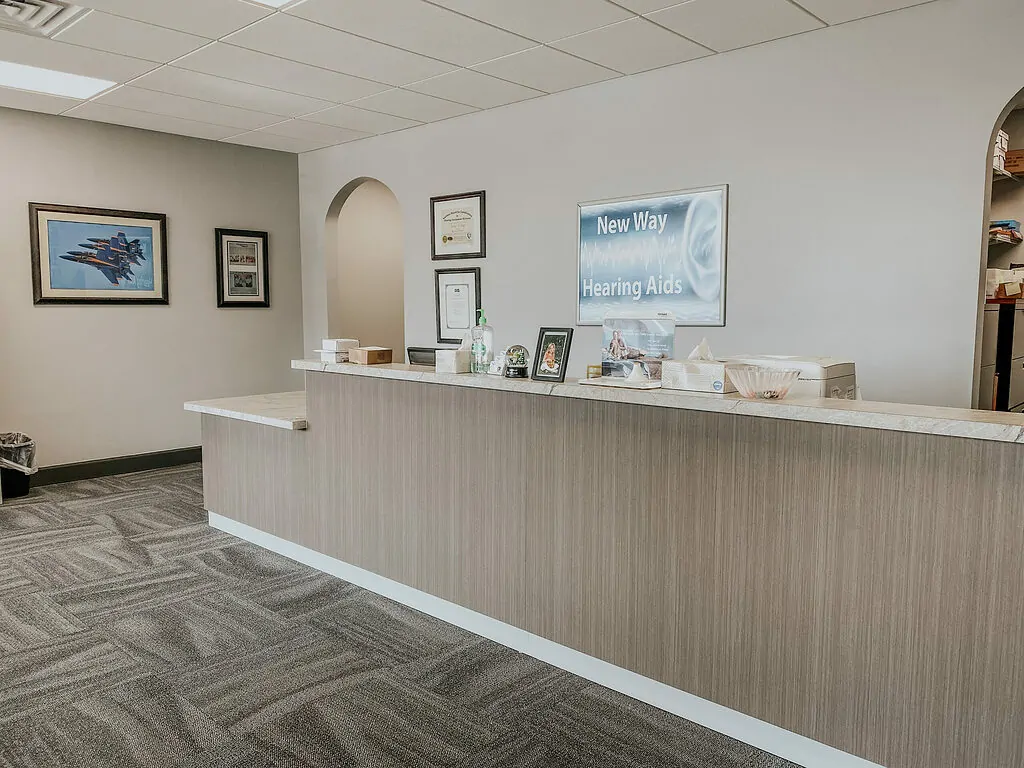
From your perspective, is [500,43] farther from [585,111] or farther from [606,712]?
[606,712]

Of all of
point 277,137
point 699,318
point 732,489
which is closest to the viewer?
point 732,489

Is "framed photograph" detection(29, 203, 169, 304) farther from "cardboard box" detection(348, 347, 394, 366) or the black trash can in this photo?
"cardboard box" detection(348, 347, 394, 366)

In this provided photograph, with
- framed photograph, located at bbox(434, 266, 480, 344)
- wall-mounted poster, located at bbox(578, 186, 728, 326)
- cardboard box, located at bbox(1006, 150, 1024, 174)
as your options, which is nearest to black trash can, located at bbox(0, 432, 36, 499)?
framed photograph, located at bbox(434, 266, 480, 344)

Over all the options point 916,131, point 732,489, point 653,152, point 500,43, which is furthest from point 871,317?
point 500,43

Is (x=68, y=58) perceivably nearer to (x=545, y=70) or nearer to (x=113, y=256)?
(x=113, y=256)

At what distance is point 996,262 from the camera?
4930mm

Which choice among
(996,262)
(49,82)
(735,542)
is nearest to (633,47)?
(735,542)

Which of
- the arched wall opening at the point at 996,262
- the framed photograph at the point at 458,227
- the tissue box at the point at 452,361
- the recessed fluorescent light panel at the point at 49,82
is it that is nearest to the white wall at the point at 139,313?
the recessed fluorescent light panel at the point at 49,82

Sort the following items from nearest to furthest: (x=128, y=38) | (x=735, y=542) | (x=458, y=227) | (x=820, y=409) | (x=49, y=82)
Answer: (x=820, y=409)
(x=735, y=542)
(x=128, y=38)
(x=49, y=82)
(x=458, y=227)

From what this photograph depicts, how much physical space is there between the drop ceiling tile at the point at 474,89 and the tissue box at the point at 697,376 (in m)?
2.47

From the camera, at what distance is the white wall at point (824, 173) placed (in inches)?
122

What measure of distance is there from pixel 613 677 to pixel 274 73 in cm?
336

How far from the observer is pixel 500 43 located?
3.60 m

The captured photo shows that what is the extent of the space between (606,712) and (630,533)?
0.53m
